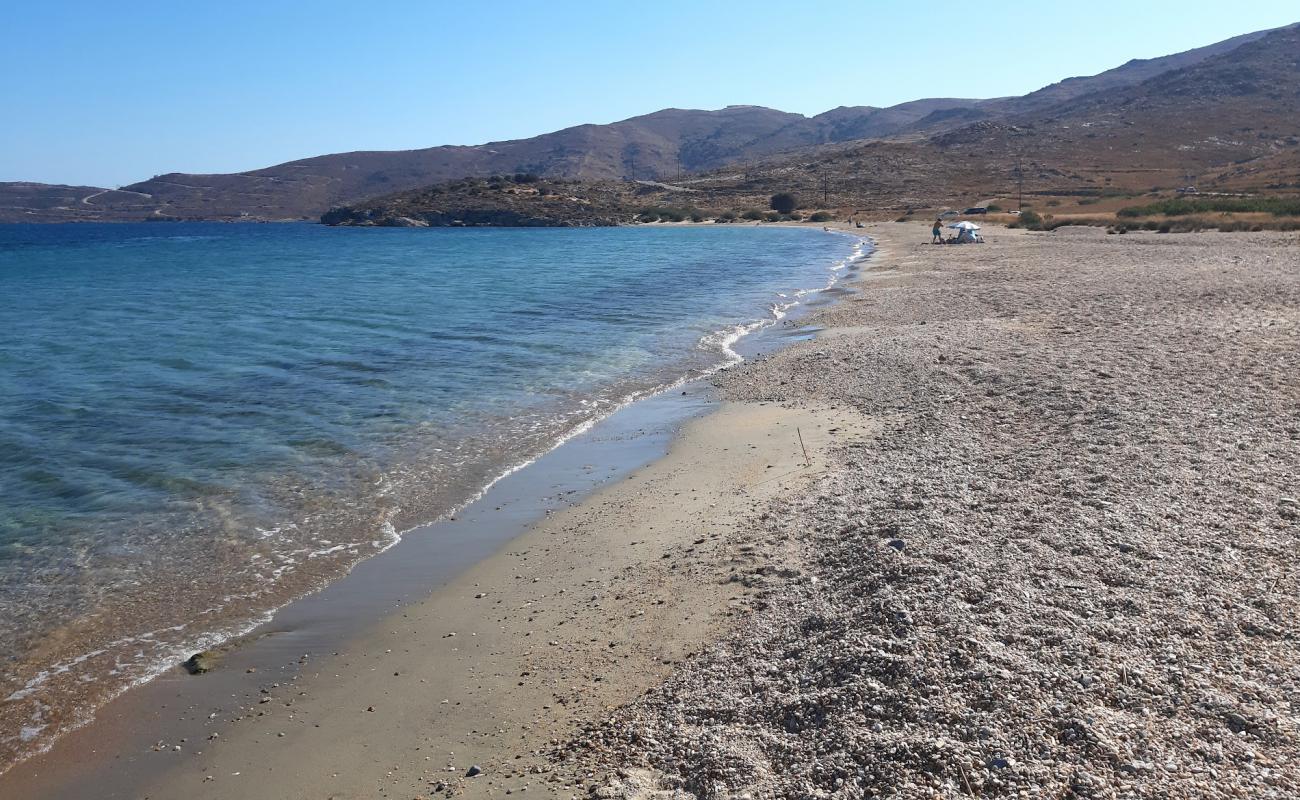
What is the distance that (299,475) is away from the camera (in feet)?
39.7

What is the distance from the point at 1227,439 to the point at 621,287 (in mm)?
30663

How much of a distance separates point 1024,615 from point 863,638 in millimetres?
1128

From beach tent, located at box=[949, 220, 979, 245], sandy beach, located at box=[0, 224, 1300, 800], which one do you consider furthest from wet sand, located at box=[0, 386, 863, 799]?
beach tent, located at box=[949, 220, 979, 245]

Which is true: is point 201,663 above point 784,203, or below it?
below

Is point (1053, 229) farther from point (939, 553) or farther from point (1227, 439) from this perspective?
point (939, 553)

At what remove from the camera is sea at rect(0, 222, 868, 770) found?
8.25m

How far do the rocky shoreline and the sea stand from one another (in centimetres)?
472

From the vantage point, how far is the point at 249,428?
14.7 metres

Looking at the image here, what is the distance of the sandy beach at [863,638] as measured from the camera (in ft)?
15.7

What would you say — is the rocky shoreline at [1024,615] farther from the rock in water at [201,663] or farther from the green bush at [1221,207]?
the green bush at [1221,207]

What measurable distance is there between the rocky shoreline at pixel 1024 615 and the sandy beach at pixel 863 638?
0.08 feet

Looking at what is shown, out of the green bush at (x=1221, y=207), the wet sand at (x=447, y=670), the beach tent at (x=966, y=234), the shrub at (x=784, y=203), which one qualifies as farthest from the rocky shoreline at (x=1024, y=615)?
the shrub at (x=784, y=203)

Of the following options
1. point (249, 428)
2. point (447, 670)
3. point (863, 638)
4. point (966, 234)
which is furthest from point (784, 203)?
point (863, 638)

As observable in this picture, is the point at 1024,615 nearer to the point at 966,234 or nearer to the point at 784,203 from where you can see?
the point at 966,234
